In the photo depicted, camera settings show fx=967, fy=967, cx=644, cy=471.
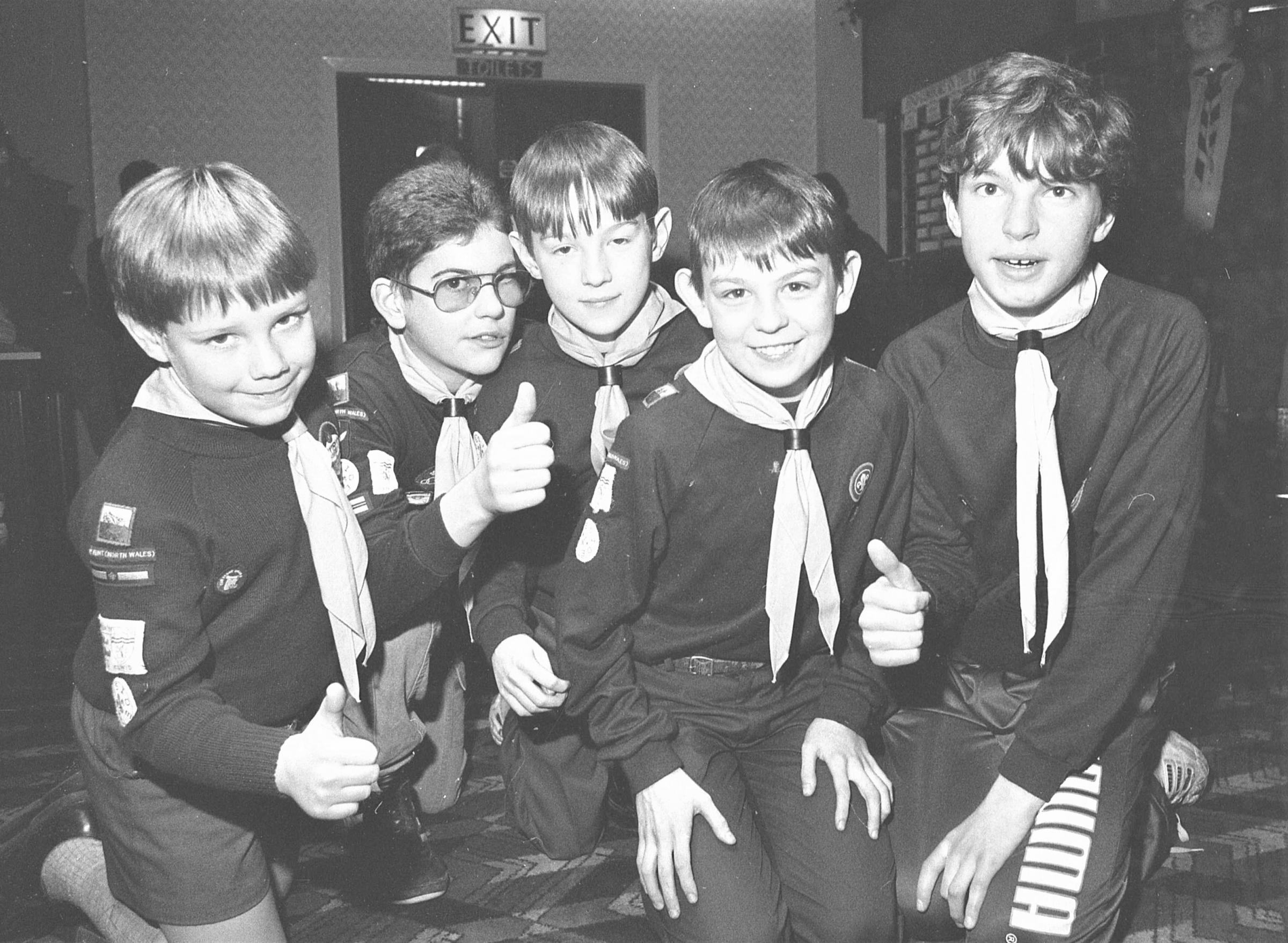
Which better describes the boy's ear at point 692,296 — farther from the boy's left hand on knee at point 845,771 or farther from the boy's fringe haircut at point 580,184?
the boy's left hand on knee at point 845,771

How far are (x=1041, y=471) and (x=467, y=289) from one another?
93 centimetres

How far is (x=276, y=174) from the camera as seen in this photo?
2.33 metres

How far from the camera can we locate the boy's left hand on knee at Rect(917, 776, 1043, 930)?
1.23 m

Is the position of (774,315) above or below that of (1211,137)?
below

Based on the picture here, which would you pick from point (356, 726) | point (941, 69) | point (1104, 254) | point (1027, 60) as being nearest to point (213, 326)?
point (356, 726)

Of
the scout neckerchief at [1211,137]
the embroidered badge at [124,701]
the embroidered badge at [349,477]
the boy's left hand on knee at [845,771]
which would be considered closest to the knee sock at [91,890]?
the embroidered badge at [124,701]

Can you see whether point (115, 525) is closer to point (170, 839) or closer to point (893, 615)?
point (170, 839)

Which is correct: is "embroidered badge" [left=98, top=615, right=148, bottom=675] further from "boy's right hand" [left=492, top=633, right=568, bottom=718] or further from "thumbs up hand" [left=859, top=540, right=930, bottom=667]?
"thumbs up hand" [left=859, top=540, right=930, bottom=667]

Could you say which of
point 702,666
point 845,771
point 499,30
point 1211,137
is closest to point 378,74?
point 499,30

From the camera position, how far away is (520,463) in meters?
1.20

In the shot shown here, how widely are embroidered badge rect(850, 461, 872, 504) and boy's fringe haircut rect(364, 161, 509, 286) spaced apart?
2.41ft

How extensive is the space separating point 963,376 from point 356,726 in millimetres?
1002

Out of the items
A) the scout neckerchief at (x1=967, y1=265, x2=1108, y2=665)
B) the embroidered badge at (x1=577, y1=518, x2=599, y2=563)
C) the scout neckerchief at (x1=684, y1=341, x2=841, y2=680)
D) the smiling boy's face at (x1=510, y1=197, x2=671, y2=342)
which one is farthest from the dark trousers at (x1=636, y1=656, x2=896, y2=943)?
the smiling boy's face at (x1=510, y1=197, x2=671, y2=342)

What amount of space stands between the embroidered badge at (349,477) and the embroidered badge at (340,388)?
0.33 ft
